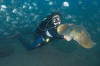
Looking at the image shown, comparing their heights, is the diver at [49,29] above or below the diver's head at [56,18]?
below

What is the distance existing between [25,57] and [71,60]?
1.80 metres

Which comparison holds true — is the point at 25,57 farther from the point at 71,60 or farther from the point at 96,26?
the point at 96,26

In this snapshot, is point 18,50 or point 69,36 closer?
point 69,36

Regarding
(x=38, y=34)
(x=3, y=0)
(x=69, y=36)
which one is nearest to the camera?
(x=69, y=36)

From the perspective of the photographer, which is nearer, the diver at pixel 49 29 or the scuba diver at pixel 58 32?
the scuba diver at pixel 58 32

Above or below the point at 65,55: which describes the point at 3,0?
above

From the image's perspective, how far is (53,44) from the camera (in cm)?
724

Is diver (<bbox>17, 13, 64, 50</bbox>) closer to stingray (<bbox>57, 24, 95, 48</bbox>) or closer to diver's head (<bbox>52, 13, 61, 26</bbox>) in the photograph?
diver's head (<bbox>52, 13, 61, 26</bbox>)

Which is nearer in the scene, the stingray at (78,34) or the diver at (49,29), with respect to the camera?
the stingray at (78,34)

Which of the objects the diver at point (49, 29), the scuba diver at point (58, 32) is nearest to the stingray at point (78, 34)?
the scuba diver at point (58, 32)

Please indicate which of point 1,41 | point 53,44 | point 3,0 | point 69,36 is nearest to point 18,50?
point 1,41

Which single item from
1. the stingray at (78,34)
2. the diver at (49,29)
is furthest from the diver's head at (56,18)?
the stingray at (78,34)

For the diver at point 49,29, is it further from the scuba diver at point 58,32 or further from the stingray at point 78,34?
the stingray at point 78,34

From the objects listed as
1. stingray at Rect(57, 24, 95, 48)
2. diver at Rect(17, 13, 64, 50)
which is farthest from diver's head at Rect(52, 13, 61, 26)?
stingray at Rect(57, 24, 95, 48)
